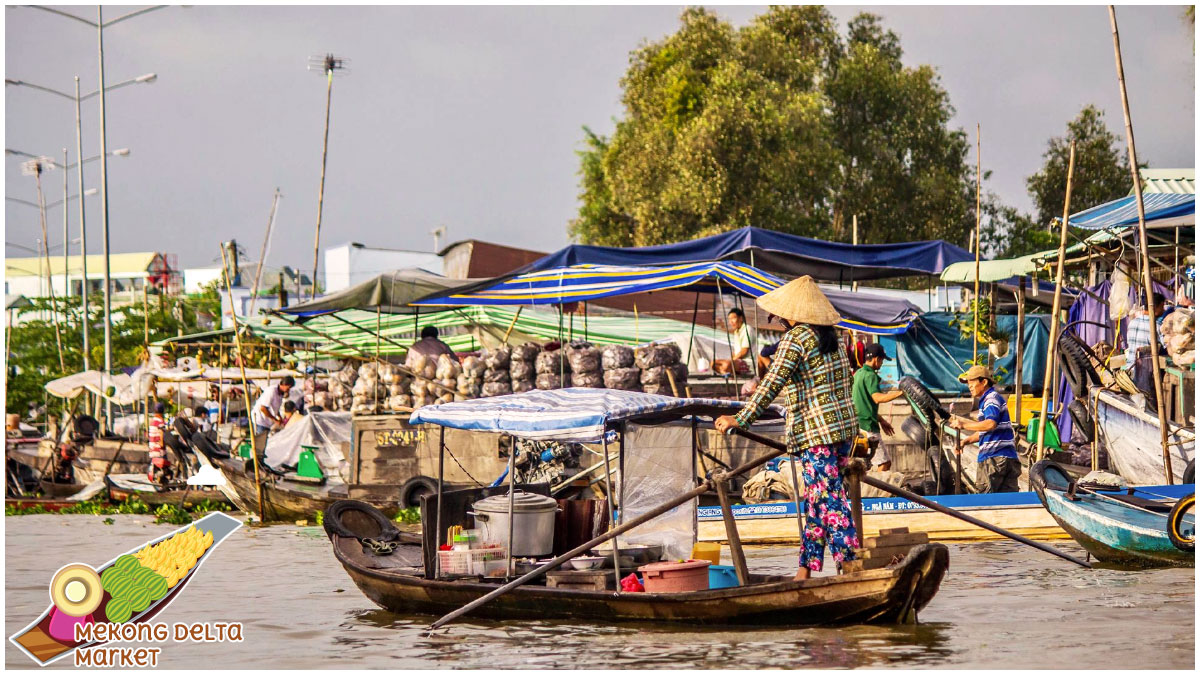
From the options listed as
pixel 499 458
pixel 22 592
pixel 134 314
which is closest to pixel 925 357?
pixel 499 458

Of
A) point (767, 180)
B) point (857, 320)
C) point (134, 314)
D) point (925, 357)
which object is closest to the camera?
A: point (857, 320)

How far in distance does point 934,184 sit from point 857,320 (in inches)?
656

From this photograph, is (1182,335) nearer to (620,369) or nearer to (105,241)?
(620,369)

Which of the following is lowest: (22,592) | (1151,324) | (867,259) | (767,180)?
(22,592)

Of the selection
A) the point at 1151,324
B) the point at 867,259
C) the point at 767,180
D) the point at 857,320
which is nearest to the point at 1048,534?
the point at 1151,324

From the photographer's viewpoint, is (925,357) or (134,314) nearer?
(925,357)

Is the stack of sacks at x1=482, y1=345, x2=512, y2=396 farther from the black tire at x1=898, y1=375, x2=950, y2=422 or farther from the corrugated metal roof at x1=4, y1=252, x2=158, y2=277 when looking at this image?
the corrugated metal roof at x1=4, y1=252, x2=158, y2=277

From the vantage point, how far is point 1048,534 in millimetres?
10461

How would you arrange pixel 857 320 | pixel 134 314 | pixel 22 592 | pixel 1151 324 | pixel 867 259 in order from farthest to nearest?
1. pixel 134 314
2. pixel 867 259
3. pixel 857 320
4. pixel 22 592
5. pixel 1151 324

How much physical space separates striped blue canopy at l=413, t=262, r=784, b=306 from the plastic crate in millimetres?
5732

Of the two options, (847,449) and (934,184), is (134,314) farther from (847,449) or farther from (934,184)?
(847,449)

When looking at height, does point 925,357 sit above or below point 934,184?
below

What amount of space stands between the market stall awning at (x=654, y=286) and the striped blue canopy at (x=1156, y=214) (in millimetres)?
2698

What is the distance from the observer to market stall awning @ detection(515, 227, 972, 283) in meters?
15.1
